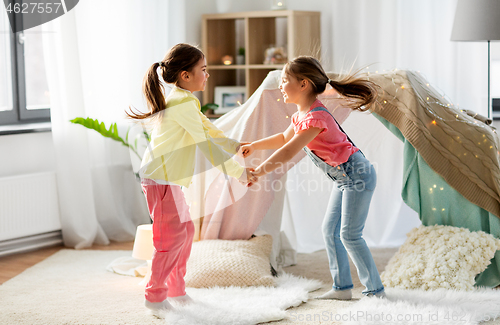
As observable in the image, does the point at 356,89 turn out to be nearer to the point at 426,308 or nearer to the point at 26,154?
the point at 426,308

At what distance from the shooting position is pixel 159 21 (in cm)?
320

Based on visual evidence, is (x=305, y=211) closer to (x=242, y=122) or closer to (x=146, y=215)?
(x=242, y=122)

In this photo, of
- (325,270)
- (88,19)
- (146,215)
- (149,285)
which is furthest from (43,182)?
(325,270)

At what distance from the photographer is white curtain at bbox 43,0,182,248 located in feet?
9.37

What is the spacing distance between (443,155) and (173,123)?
3.61ft

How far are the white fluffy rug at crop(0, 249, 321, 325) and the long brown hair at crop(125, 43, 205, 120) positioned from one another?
70cm

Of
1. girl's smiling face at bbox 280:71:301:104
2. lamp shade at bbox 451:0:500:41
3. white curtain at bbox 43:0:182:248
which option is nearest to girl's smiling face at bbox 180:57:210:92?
girl's smiling face at bbox 280:71:301:104

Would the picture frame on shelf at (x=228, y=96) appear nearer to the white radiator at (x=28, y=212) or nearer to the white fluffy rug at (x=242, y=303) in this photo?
the white radiator at (x=28, y=212)

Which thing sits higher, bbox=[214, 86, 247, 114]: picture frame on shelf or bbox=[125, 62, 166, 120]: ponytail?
bbox=[125, 62, 166, 120]: ponytail

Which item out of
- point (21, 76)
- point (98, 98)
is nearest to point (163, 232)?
point (98, 98)

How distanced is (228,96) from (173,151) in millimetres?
1875

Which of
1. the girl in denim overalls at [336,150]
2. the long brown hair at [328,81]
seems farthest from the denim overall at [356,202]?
the long brown hair at [328,81]

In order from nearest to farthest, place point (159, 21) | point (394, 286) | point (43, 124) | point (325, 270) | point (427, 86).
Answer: point (394, 286) < point (427, 86) < point (325, 270) < point (43, 124) < point (159, 21)

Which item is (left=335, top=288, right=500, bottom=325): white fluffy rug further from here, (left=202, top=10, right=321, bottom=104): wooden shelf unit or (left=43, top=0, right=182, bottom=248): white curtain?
(left=202, top=10, right=321, bottom=104): wooden shelf unit
